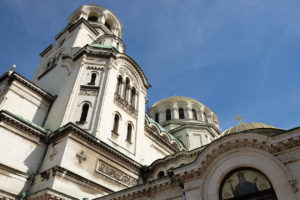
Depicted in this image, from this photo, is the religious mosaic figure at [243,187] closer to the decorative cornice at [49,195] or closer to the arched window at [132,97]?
the decorative cornice at [49,195]

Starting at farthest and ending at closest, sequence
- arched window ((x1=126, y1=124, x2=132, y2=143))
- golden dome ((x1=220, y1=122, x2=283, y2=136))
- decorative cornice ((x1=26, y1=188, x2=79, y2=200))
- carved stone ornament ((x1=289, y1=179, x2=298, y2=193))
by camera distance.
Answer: arched window ((x1=126, y1=124, x2=132, y2=143)) → golden dome ((x1=220, y1=122, x2=283, y2=136)) → decorative cornice ((x1=26, y1=188, x2=79, y2=200)) → carved stone ornament ((x1=289, y1=179, x2=298, y2=193))

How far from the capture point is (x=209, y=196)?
10.4 meters

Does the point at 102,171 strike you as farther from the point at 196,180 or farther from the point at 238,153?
the point at 238,153

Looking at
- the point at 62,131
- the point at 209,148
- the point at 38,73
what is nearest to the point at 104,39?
the point at 38,73

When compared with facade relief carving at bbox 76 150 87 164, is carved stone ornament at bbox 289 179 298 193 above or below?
below

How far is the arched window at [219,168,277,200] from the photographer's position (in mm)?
9648

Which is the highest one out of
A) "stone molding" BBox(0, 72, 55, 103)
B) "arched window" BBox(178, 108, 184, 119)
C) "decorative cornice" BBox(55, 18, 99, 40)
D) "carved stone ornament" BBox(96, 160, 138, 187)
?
"decorative cornice" BBox(55, 18, 99, 40)

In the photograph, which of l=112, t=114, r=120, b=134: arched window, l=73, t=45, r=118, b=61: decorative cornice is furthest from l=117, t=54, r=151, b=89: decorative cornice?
l=112, t=114, r=120, b=134: arched window

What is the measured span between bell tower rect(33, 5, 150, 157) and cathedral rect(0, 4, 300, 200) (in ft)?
0.34

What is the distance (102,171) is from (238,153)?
10889mm

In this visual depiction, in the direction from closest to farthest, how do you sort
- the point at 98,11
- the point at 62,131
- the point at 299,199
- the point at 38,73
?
the point at 299,199
the point at 62,131
the point at 38,73
the point at 98,11

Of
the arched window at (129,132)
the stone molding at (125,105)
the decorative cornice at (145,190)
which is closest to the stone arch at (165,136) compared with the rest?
the stone molding at (125,105)

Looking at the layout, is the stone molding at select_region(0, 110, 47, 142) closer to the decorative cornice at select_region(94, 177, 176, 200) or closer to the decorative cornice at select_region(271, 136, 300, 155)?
the decorative cornice at select_region(94, 177, 176, 200)

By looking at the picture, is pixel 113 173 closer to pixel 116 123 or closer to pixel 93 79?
pixel 116 123
